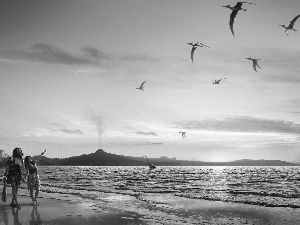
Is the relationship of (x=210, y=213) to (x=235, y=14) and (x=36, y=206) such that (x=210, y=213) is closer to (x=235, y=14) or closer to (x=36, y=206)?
(x=36, y=206)

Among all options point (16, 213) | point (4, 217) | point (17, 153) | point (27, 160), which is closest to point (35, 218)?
point (4, 217)

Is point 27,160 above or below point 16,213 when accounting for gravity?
above

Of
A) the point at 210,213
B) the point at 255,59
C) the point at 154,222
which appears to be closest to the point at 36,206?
the point at 154,222

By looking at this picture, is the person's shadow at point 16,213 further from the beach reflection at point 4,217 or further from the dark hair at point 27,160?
the dark hair at point 27,160

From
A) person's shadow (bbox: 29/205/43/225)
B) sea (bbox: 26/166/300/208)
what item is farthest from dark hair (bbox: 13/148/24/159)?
sea (bbox: 26/166/300/208)

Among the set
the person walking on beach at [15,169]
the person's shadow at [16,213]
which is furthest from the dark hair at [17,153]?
the person's shadow at [16,213]

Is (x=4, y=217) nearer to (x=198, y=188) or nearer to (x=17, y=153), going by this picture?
(x=17, y=153)

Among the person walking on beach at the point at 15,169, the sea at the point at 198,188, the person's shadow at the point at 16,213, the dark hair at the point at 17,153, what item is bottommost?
the sea at the point at 198,188

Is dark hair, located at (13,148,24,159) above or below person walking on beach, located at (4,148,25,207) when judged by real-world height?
above

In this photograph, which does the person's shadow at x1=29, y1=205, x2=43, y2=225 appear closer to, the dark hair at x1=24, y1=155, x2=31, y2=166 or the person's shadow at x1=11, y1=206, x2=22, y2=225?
the person's shadow at x1=11, y1=206, x2=22, y2=225

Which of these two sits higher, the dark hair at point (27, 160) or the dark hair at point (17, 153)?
the dark hair at point (17, 153)

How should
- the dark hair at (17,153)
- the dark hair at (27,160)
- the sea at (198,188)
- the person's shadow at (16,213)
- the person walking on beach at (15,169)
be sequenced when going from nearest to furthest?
the person's shadow at (16,213)
the dark hair at (17,153)
the person walking on beach at (15,169)
the dark hair at (27,160)
the sea at (198,188)

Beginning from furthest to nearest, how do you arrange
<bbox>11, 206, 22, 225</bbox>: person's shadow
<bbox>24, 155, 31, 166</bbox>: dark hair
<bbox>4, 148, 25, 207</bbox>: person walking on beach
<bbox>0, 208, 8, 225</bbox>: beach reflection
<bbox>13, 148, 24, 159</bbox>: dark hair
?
1. <bbox>24, 155, 31, 166</bbox>: dark hair
2. <bbox>4, 148, 25, 207</bbox>: person walking on beach
3. <bbox>13, 148, 24, 159</bbox>: dark hair
4. <bbox>0, 208, 8, 225</bbox>: beach reflection
5. <bbox>11, 206, 22, 225</bbox>: person's shadow

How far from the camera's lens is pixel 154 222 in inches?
468
